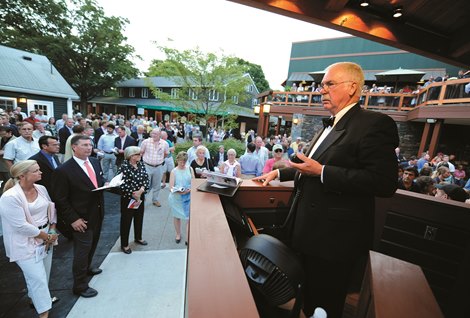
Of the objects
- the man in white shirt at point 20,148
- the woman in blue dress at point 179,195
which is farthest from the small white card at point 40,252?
the man in white shirt at point 20,148

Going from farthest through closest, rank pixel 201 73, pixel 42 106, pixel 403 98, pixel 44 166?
pixel 42 106 < pixel 403 98 < pixel 201 73 < pixel 44 166

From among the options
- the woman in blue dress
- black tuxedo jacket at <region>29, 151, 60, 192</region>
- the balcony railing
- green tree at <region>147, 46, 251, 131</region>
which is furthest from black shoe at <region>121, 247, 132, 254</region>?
the balcony railing

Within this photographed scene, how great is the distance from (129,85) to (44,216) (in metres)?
36.4

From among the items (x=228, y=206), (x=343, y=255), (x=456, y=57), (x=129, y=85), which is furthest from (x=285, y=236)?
(x=129, y=85)

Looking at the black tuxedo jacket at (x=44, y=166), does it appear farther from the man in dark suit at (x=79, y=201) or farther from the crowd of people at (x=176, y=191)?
the man in dark suit at (x=79, y=201)

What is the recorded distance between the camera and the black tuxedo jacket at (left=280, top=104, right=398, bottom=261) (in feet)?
3.96

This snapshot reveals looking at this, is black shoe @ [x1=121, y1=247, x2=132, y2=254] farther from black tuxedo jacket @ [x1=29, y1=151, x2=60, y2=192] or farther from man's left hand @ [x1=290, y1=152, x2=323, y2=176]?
man's left hand @ [x1=290, y1=152, x2=323, y2=176]

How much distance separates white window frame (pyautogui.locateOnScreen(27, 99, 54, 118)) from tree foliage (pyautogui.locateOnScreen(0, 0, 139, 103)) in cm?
1446

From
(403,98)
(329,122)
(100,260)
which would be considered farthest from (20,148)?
(403,98)

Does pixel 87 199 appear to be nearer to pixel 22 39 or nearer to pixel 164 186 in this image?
pixel 164 186

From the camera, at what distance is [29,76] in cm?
1484

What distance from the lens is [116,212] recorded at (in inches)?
204

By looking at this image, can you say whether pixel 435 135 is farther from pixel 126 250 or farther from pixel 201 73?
pixel 126 250

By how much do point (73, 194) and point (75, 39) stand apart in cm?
3279
